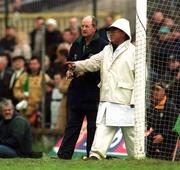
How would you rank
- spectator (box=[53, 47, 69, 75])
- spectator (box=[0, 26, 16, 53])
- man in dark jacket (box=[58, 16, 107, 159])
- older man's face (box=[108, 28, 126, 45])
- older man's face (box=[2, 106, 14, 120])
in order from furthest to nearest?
spectator (box=[0, 26, 16, 53])
spectator (box=[53, 47, 69, 75])
older man's face (box=[2, 106, 14, 120])
man in dark jacket (box=[58, 16, 107, 159])
older man's face (box=[108, 28, 126, 45])

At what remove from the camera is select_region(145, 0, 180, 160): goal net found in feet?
51.9

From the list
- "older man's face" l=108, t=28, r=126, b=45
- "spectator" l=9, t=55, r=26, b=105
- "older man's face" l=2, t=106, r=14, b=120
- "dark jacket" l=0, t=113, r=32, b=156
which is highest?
"older man's face" l=108, t=28, r=126, b=45

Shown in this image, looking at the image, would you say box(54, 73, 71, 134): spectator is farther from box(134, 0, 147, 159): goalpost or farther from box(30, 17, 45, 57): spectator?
box(134, 0, 147, 159): goalpost

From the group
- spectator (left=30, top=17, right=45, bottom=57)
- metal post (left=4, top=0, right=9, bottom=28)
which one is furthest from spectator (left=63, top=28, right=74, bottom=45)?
metal post (left=4, top=0, right=9, bottom=28)

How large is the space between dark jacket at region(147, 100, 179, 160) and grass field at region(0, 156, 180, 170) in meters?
1.24

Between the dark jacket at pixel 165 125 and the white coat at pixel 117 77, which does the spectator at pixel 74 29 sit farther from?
the white coat at pixel 117 77

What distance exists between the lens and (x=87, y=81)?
1557 centimetres

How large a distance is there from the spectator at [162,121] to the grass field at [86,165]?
123 cm

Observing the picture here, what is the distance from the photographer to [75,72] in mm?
15352

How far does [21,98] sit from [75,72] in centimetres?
701

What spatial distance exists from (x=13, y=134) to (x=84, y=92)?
124 inches

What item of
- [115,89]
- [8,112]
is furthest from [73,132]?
[8,112]

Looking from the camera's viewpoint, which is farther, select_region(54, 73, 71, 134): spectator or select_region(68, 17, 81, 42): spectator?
select_region(68, 17, 81, 42): spectator

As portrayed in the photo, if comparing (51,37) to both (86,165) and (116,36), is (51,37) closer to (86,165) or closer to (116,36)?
(116,36)
